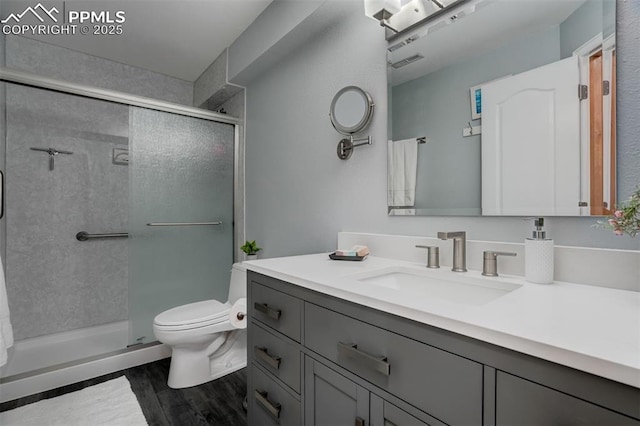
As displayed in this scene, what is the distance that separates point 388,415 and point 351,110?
1.29 metres

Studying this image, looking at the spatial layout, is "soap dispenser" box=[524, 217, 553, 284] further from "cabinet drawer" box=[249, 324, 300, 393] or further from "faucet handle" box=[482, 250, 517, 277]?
"cabinet drawer" box=[249, 324, 300, 393]

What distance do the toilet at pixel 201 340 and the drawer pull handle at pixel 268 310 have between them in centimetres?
81

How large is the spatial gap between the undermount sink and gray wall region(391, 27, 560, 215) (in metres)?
0.27

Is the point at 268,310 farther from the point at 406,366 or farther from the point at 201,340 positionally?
the point at 201,340

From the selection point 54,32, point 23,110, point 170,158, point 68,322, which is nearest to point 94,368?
point 68,322

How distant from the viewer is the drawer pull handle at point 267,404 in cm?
106

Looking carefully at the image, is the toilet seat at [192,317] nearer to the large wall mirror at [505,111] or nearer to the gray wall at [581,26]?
the large wall mirror at [505,111]

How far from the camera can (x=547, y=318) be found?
0.58 metres

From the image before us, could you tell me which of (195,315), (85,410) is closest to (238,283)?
(195,315)

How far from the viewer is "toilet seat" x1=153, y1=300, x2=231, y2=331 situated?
1.76m

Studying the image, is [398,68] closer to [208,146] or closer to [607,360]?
[607,360]

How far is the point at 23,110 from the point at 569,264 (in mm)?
3466

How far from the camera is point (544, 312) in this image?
621mm
